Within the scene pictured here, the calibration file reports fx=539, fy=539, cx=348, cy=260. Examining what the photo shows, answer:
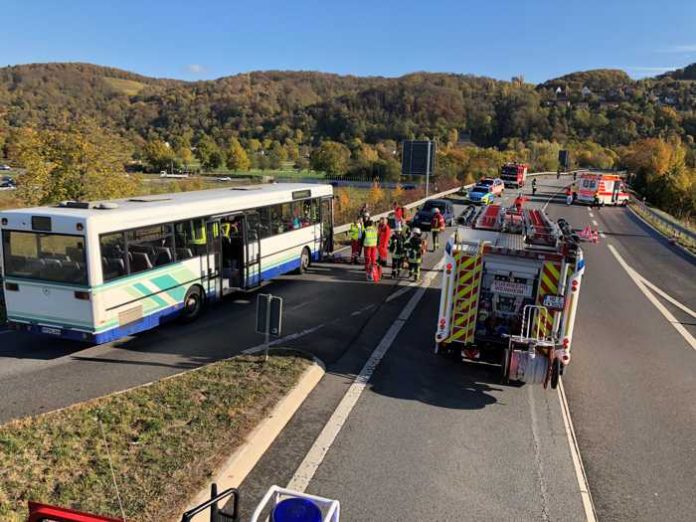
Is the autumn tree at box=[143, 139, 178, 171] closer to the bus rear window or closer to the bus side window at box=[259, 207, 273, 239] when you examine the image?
the bus side window at box=[259, 207, 273, 239]

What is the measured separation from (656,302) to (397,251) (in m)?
7.32

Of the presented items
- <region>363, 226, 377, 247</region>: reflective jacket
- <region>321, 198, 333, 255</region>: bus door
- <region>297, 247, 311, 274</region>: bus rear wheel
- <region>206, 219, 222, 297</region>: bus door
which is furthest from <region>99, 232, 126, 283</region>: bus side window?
<region>321, 198, 333, 255</region>: bus door

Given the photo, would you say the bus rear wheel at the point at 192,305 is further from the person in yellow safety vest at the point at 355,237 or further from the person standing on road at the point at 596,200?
the person standing on road at the point at 596,200

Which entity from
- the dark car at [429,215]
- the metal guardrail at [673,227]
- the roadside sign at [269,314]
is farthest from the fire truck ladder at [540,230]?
the metal guardrail at [673,227]

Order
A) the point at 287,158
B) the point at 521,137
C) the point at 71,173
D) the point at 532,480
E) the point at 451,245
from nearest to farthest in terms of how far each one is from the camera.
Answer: the point at 532,480 → the point at 451,245 → the point at 71,173 → the point at 287,158 → the point at 521,137

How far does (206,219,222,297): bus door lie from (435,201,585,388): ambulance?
5679 mm

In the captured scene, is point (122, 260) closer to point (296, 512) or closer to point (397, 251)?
point (296, 512)

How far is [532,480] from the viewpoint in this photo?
6113 mm

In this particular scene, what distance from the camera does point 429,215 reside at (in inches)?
1083

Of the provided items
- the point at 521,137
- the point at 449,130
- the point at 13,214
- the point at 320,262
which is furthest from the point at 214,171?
the point at 13,214

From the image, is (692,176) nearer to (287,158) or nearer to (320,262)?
(320,262)

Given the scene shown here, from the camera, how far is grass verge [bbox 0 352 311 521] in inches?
206

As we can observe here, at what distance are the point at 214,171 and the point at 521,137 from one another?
9300 cm

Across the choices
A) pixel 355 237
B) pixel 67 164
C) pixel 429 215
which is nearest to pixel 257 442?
pixel 355 237
